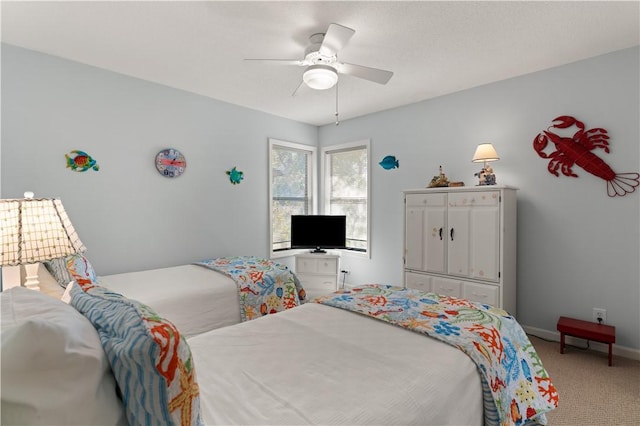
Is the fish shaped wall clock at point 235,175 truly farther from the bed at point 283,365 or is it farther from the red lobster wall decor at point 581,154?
the red lobster wall decor at point 581,154

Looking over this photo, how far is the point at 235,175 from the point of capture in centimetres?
425

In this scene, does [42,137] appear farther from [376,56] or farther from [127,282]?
[376,56]

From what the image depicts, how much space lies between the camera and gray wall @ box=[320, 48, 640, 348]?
2814 millimetres

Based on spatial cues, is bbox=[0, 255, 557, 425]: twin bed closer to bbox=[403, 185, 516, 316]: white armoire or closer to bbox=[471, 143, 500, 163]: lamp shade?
bbox=[403, 185, 516, 316]: white armoire

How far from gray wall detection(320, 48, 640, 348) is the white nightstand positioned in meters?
1.47

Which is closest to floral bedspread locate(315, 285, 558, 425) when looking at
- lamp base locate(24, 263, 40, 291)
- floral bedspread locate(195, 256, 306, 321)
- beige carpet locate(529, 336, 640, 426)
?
beige carpet locate(529, 336, 640, 426)

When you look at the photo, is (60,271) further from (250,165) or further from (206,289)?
(250,165)

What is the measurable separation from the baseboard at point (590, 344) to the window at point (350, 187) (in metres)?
2.13

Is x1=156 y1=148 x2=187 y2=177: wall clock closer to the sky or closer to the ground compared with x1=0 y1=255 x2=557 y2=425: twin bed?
closer to the sky

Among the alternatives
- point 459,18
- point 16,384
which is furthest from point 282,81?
point 16,384

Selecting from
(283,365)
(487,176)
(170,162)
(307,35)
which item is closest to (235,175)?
(170,162)

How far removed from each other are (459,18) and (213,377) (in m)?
2.61

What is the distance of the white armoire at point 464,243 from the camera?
3.08 m

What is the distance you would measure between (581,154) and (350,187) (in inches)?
108
